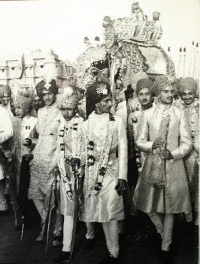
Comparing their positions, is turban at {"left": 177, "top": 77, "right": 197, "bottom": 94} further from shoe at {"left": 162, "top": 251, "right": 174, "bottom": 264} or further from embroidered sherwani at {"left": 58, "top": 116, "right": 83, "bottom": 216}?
shoe at {"left": 162, "top": 251, "right": 174, "bottom": 264}

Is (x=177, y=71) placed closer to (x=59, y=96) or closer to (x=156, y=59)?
(x=156, y=59)

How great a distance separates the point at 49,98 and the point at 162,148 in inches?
49.9

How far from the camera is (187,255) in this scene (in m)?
3.14

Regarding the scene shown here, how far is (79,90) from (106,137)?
59cm

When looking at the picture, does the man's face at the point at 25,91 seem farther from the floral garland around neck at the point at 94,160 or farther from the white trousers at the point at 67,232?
the white trousers at the point at 67,232

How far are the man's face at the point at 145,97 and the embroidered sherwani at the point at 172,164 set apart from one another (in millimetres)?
112

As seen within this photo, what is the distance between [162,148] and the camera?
3.05 m

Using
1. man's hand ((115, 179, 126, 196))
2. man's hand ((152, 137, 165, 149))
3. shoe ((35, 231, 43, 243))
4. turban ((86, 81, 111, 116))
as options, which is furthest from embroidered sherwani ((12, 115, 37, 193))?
man's hand ((152, 137, 165, 149))

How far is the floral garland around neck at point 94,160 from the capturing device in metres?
3.06

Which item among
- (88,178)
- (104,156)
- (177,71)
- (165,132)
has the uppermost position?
(177,71)

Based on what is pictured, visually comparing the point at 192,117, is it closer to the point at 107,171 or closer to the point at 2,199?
the point at 107,171

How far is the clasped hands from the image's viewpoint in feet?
9.95

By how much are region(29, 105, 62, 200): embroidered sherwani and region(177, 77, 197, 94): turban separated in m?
1.24

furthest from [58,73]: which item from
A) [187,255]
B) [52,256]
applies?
[187,255]
